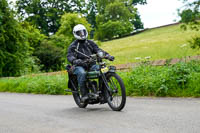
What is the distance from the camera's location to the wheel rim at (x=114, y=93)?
21.9 feet

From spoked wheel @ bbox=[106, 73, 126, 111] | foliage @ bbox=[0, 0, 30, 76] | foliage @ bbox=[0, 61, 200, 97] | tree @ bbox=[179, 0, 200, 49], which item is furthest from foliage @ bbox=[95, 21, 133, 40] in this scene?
spoked wheel @ bbox=[106, 73, 126, 111]

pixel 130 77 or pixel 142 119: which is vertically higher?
pixel 130 77

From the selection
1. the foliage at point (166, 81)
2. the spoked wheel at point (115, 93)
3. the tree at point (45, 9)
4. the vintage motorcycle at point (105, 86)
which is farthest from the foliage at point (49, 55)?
the tree at point (45, 9)

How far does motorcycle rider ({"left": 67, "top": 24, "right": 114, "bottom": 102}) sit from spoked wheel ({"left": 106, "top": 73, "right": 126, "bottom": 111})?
0.47 m

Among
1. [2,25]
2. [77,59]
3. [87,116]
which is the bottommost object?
[87,116]

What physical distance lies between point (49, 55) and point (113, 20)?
4687cm

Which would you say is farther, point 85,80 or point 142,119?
point 85,80

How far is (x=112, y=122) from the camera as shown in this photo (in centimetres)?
552

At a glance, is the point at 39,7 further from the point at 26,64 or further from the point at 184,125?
the point at 184,125

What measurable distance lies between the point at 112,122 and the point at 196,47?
8.12 meters

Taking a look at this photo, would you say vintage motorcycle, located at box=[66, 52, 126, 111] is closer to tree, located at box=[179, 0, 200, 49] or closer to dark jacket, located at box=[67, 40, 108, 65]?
dark jacket, located at box=[67, 40, 108, 65]

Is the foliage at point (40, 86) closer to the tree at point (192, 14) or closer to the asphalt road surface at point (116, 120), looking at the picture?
the asphalt road surface at point (116, 120)

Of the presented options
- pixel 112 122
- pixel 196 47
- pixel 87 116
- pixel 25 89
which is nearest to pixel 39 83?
pixel 25 89

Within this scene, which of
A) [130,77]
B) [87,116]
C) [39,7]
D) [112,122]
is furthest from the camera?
[39,7]
